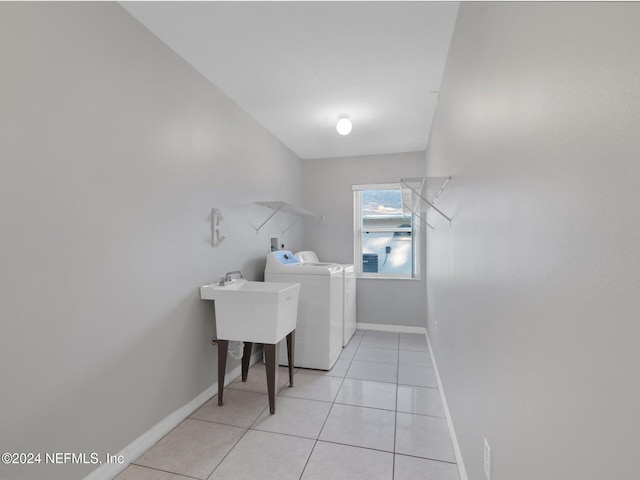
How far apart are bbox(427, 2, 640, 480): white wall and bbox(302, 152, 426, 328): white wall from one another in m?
2.88

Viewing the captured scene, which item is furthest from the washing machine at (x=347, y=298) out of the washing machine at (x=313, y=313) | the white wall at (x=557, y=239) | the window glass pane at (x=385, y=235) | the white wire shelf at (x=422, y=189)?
the white wall at (x=557, y=239)

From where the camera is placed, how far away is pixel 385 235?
14.1 ft

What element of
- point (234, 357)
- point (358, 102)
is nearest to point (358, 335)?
point (234, 357)

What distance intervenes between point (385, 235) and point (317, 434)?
113 inches

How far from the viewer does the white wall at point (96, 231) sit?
1224mm

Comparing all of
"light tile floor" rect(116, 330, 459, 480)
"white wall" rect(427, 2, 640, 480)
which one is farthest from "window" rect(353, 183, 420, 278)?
"white wall" rect(427, 2, 640, 480)

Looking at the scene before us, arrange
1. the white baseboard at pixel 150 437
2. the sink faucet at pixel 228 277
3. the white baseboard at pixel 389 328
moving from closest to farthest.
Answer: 1. the white baseboard at pixel 150 437
2. the sink faucet at pixel 228 277
3. the white baseboard at pixel 389 328

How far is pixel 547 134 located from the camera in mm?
662

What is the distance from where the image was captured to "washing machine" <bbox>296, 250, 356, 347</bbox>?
137 inches

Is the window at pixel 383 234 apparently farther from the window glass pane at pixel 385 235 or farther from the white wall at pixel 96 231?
the white wall at pixel 96 231

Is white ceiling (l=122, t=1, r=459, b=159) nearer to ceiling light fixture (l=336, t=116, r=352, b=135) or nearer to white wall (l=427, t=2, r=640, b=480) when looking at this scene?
ceiling light fixture (l=336, t=116, r=352, b=135)

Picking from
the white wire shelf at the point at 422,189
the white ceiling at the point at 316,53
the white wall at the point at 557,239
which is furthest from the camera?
the white wire shelf at the point at 422,189

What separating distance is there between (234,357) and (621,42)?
2780mm

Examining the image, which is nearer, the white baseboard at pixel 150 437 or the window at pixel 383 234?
the white baseboard at pixel 150 437
